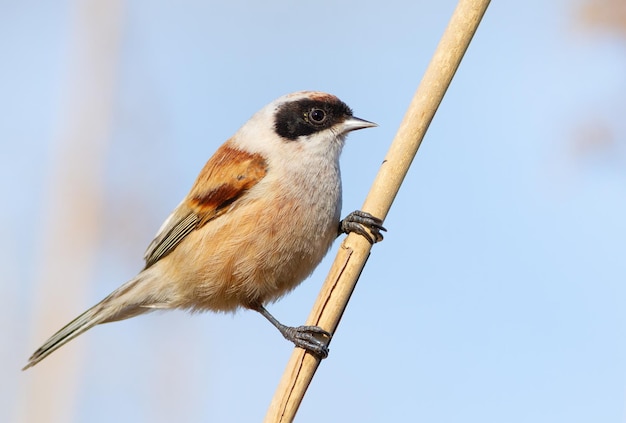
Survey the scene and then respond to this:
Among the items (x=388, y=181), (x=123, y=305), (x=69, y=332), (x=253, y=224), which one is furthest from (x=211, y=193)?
(x=388, y=181)

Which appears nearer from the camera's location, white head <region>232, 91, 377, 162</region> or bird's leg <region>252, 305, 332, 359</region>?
bird's leg <region>252, 305, 332, 359</region>

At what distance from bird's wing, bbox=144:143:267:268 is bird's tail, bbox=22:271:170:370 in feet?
0.56

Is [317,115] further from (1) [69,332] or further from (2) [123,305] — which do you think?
(1) [69,332]

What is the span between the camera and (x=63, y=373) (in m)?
2.76

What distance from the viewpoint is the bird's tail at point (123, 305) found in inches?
123

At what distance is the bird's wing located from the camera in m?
3.28

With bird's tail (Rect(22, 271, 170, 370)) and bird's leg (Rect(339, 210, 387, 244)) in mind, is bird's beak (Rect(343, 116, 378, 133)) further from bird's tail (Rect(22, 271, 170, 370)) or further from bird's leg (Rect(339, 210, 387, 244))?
bird's tail (Rect(22, 271, 170, 370))

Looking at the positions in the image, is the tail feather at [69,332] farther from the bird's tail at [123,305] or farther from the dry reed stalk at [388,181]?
the dry reed stalk at [388,181]

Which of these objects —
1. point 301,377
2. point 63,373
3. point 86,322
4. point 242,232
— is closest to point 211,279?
point 242,232

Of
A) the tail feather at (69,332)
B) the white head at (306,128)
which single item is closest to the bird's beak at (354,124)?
the white head at (306,128)

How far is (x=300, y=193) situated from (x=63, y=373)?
1169 millimetres

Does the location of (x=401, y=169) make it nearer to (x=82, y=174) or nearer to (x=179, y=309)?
(x=82, y=174)

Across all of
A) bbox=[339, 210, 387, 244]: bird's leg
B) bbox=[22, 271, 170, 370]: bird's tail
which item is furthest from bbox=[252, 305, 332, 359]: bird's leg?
bbox=[22, 271, 170, 370]: bird's tail

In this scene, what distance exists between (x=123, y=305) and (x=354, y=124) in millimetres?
1352
